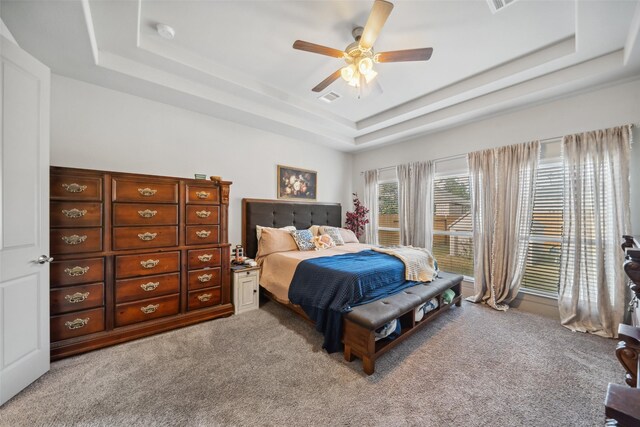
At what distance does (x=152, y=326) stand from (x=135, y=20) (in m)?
2.77

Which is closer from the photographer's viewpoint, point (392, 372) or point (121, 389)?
point (121, 389)

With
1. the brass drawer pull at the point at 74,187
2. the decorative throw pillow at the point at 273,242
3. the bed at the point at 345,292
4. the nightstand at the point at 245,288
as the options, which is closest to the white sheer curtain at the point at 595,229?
the bed at the point at 345,292

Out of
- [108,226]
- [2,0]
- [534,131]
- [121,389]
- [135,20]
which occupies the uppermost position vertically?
[135,20]

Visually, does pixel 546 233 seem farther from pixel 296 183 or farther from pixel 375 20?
pixel 296 183

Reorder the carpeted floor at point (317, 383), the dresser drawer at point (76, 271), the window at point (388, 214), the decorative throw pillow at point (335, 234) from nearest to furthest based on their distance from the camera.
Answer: the carpeted floor at point (317, 383), the dresser drawer at point (76, 271), the decorative throw pillow at point (335, 234), the window at point (388, 214)

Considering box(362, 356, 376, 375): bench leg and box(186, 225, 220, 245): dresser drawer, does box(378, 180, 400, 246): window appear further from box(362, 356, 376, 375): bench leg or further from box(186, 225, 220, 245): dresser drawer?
box(186, 225, 220, 245): dresser drawer

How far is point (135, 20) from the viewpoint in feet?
6.32

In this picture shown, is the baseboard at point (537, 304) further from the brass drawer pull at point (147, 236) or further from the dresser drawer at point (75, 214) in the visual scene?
the dresser drawer at point (75, 214)

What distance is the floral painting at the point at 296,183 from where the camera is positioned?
4.12m

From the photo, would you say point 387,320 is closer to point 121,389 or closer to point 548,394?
point 548,394

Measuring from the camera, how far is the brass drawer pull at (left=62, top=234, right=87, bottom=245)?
2041mm

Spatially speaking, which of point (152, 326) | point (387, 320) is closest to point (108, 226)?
point (152, 326)

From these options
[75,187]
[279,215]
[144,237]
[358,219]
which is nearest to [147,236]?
[144,237]

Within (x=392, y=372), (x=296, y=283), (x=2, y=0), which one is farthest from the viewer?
(x=296, y=283)
